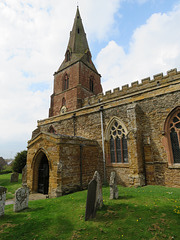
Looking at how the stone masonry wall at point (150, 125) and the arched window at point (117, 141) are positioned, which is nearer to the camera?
the stone masonry wall at point (150, 125)

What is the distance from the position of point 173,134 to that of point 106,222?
7.28 metres

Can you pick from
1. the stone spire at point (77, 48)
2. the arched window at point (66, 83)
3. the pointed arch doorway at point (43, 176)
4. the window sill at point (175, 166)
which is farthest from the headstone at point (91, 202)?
the stone spire at point (77, 48)

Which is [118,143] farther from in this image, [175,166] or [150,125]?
[175,166]

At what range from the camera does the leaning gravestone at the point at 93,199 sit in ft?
15.4

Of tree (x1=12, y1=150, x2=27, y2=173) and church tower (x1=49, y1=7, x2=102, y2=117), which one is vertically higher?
church tower (x1=49, y1=7, x2=102, y2=117)

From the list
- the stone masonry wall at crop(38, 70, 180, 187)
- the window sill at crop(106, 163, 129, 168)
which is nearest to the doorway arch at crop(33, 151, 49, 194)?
the stone masonry wall at crop(38, 70, 180, 187)

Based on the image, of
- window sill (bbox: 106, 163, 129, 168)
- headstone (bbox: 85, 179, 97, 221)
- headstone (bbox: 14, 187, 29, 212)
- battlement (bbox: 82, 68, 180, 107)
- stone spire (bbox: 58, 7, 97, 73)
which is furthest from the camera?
stone spire (bbox: 58, 7, 97, 73)

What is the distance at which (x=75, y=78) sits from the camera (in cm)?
2348

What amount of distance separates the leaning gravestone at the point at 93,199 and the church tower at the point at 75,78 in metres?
16.7

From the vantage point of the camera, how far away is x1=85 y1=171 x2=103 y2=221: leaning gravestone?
471 cm

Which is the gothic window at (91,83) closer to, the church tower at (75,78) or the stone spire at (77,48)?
the church tower at (75,78)

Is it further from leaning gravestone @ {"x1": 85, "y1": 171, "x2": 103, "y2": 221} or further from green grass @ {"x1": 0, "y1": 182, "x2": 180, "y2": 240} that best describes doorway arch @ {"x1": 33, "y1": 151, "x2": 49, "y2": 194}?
leaning gravestone @ {"x1": 85, "y1": 171, "x2": 103, "y2": 221}

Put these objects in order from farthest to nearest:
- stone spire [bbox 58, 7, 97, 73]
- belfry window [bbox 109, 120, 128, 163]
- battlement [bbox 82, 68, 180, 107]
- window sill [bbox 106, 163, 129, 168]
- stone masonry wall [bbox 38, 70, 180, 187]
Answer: stone spire [bbox 58, 7, 97, 73], battlement [bbox 82, 68, 180, 107], belfry window [bbox 109, 120, 128, 163], window sill [bbox 106, 163, 129, 168], stone masonry wall [bbox 38, 70, 180, 187]

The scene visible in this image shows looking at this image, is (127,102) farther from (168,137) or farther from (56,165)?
(56,165)
